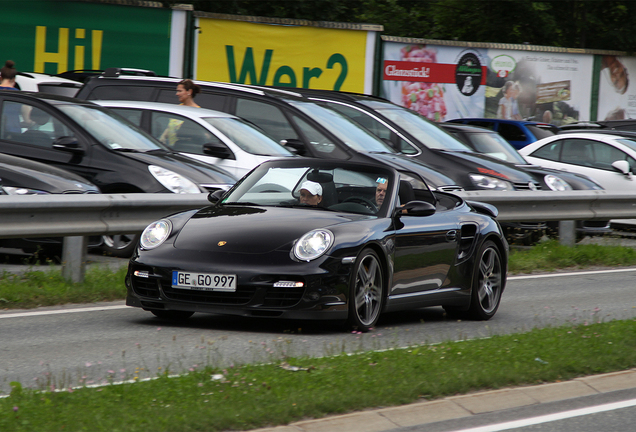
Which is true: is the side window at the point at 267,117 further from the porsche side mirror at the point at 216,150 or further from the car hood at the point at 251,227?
the car hood at the point at 251,227

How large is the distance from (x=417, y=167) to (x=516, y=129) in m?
11.7

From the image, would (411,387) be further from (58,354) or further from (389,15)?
(389,15)

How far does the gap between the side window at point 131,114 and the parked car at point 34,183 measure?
108 inches

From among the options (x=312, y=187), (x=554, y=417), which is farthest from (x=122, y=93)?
(x=554, y=417)

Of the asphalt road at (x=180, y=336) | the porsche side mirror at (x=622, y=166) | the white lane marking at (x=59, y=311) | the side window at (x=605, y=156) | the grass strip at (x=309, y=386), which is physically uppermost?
the side window at (x=605, y=156)

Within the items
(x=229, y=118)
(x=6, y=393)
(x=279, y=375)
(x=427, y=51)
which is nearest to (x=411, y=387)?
(x=279, y=375)

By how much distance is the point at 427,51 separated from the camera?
104ft

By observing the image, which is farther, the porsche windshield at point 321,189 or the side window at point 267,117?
the side window at point 267,117

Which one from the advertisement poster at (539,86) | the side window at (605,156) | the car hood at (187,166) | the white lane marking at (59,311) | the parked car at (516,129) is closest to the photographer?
the white lane marking at (59,311)

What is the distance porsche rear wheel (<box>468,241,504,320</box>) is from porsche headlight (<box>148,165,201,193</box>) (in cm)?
365

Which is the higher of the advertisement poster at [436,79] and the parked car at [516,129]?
the advertisement poster at [436,79]

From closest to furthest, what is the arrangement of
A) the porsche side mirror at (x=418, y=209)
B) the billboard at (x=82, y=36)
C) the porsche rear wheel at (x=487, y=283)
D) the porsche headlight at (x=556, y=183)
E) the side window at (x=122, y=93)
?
the porsche side mirror at (x=418, y=209) < the porsche rear wheel at (x=487, y=283) < the side window at (x=122, y=93) < the porsche headlight at (x=556, y=183) < the billboard at (x=82, y=36)

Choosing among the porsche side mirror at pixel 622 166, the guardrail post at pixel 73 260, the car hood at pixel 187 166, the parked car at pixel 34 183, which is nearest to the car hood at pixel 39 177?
the parked car at pixel 34 183

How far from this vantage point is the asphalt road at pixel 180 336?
619 cm
